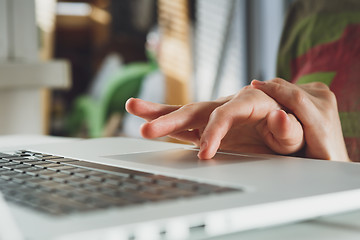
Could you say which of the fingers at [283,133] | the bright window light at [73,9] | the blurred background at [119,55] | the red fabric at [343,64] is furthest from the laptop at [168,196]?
the bright window light at [73,9]

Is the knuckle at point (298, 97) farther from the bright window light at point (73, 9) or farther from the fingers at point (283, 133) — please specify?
the bright window light at point (73, 9)

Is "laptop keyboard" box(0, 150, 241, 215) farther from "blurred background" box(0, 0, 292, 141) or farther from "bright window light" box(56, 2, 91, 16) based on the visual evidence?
"bright window light" box(56, 2, 91, 16)

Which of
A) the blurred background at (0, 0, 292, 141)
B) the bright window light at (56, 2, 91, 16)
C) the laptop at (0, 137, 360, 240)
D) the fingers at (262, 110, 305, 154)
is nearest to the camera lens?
the laptop at (0, 137, 360, 240)

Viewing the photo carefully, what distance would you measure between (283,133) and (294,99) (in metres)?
0.05

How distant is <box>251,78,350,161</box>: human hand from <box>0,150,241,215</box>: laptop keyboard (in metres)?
0.27

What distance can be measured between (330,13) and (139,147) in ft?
2.11

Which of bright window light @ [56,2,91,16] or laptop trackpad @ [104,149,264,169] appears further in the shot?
bright window light @ [56,2,91,16]

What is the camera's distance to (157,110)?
0.58 metres

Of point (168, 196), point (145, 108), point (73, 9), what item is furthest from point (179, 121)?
point (73, 9)

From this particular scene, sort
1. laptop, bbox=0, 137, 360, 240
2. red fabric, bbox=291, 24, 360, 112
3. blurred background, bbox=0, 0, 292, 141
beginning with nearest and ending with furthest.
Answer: laptop, bbox=0, 137, 360, 240
red fabric, bbox=291, 24, 360, 112
blurred background, bbox=0, 0, 292, 141

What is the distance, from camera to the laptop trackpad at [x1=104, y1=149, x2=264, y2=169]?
412mm

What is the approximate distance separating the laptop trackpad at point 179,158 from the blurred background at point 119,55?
43.2 inches

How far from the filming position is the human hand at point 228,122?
47 centimetres

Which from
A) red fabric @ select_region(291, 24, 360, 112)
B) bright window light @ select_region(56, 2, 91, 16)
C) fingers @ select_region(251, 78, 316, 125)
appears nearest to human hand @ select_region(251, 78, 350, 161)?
fingers @ select_region(251, 78, 316, 125)
